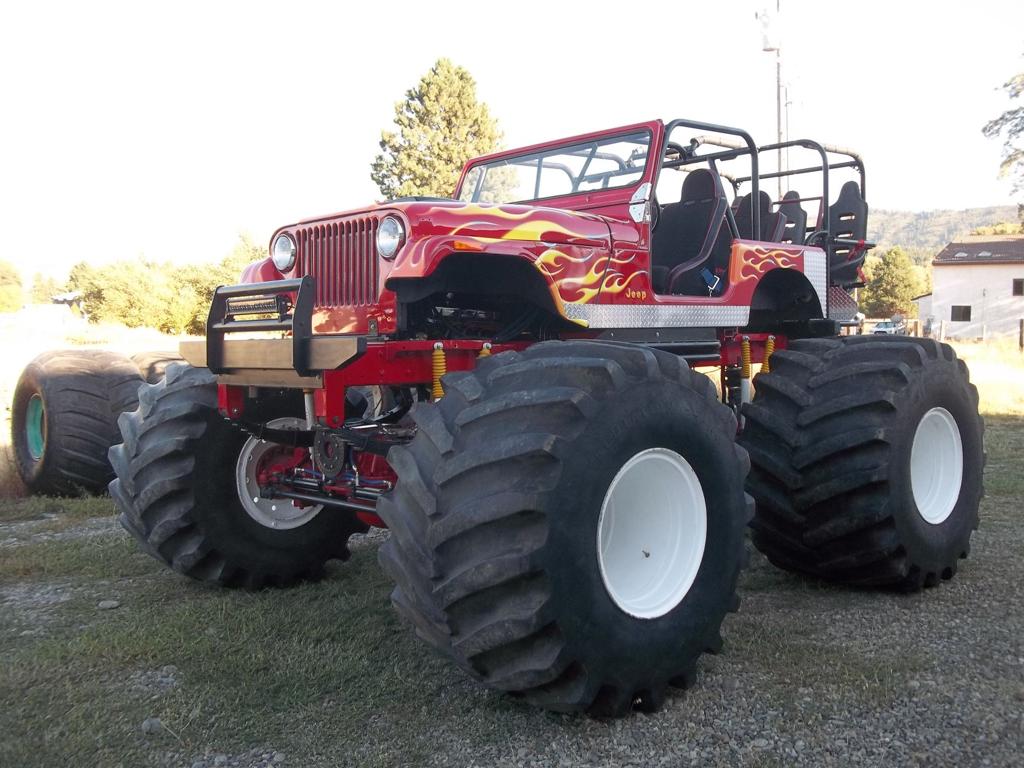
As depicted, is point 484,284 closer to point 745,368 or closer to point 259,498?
point 259,498

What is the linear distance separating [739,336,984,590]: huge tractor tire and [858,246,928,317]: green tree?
5229cm

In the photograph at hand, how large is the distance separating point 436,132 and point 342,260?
30273 mm

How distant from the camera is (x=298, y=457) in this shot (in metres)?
4.79

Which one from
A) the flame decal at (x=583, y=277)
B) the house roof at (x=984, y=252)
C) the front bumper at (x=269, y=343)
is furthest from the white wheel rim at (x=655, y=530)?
the house roof at (x=984, y=252)

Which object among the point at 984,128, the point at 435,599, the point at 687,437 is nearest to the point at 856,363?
the point at 687,437

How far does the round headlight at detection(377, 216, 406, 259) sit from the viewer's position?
12.1 ft

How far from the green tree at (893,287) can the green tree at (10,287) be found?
49.3 metres

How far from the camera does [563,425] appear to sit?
9.57 ft

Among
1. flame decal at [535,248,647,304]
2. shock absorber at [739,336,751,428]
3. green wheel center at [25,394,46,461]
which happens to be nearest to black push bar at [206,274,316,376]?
flame decal at [535,248,647,304]

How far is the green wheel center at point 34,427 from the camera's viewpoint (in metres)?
7.77

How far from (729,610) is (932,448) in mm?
2206

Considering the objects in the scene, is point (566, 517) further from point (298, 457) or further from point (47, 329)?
point (47, 329)

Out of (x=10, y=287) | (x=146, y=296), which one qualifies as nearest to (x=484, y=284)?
(x=146, y=296)

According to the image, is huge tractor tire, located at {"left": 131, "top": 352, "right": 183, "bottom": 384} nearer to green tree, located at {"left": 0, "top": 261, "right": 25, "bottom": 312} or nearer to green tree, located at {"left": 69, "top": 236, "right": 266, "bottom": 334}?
green tree, located at {"left": 69, "top": 236, "right": 266, "bottom": 334}
